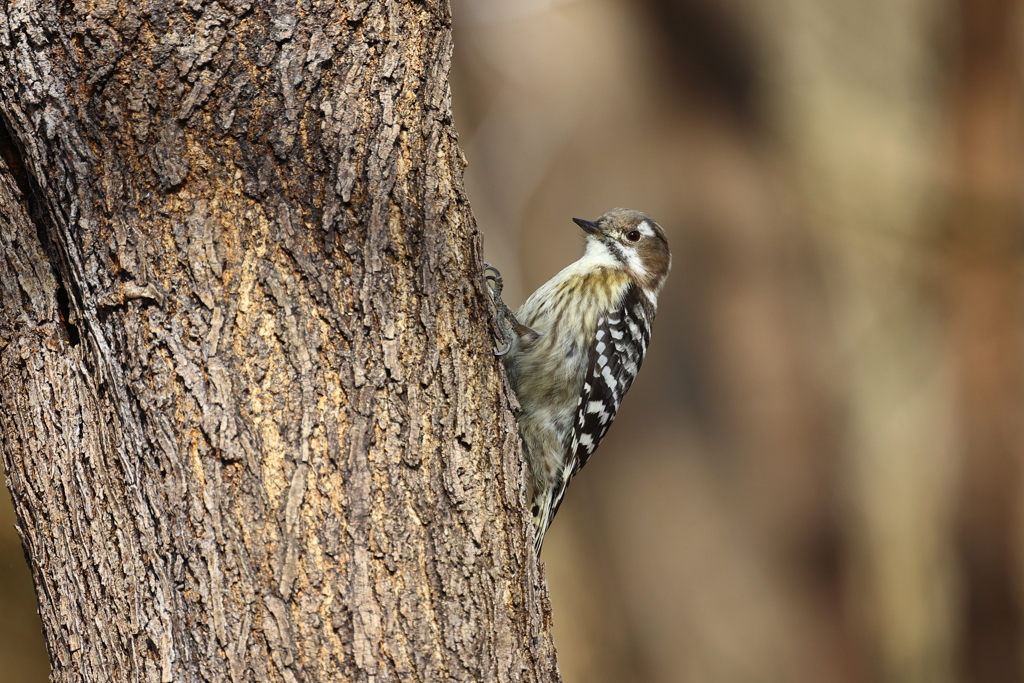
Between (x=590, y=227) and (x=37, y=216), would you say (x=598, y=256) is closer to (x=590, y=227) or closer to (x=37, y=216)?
(x=590, y=227)

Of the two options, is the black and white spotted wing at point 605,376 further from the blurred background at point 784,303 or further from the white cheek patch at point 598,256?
the blurred background at point 784,303

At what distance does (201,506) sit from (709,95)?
4.82 metres

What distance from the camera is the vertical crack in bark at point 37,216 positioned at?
5.80 feet

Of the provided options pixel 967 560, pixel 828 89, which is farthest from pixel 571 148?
pixel 967 560

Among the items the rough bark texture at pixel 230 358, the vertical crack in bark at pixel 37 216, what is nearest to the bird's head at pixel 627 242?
the rough bark texture at pixel 230 358

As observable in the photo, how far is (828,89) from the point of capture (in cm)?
607

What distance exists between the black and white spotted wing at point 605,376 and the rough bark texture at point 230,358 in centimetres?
151

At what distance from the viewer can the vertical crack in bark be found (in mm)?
1769

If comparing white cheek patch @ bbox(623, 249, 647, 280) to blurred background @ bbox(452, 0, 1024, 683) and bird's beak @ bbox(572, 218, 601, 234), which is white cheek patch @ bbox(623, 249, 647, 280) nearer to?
bird's beak @ bbox(572, 218, 601, 234)

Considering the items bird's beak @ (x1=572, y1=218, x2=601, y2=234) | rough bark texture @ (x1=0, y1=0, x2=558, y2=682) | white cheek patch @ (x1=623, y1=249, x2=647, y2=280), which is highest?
bird's beak @ (x1=572, y1=218, x2=601, y2=234)

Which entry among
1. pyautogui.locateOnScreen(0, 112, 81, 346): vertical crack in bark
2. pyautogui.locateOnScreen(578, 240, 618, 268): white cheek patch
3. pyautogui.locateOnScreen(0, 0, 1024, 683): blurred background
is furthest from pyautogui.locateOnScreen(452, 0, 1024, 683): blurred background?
pyautogui.locateOnScreen(0, 112, 81, 346): vertical crack in bark

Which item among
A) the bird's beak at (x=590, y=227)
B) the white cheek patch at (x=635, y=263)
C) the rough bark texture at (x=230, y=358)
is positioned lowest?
the rough bark texture at (x=230, y=358)

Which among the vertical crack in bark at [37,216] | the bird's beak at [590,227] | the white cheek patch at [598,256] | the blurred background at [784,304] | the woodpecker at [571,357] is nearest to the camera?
→ the vertical crack in bark at [37,216]

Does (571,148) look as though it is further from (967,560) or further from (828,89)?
(967,560)
